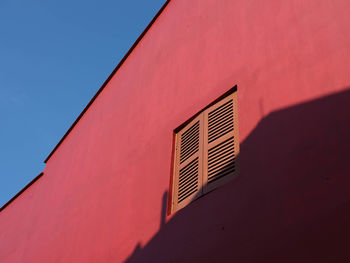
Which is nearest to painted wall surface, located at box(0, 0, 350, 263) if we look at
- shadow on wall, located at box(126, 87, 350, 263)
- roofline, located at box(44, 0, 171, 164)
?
shadow on wall, located at box(126, 87, 350, 263)

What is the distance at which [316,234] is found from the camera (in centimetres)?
393

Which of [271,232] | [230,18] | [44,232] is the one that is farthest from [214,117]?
[44,232]

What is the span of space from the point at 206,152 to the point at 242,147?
77cm

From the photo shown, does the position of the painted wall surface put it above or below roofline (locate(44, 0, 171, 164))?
below

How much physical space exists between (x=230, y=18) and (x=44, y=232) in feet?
18.2

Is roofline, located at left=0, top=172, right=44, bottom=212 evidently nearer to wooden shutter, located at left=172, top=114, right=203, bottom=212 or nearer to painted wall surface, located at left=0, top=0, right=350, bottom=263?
painted wall surface, located at left=0, top=0, right=350, bottom=263

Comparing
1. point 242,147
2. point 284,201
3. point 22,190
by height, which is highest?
point 22,190

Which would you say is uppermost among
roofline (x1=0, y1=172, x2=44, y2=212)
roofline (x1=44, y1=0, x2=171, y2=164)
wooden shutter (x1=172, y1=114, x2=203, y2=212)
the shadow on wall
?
roofline (x1=44, y1=0, x2=171, y2=164)

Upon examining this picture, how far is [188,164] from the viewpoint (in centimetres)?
609

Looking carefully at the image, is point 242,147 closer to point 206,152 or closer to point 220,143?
point 220,143

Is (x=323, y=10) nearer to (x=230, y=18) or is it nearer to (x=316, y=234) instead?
(x=230, y=18)

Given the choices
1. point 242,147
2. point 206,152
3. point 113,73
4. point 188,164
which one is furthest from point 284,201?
point 113,73

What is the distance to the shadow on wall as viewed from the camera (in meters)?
3.95

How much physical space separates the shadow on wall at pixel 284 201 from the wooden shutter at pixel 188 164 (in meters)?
0.34
